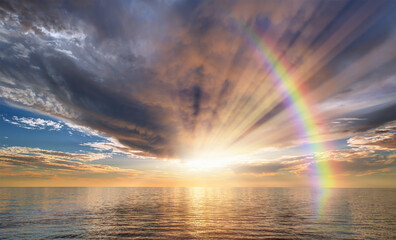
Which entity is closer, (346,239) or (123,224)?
(346,239)

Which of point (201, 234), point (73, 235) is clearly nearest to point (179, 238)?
point (201, 234)

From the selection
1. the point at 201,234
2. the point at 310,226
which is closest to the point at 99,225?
the point at 201,234

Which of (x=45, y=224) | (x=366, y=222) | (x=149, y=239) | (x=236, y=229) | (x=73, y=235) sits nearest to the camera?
(x=149, y=239)

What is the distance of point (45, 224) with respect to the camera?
34438mm

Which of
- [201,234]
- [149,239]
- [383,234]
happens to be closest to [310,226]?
[383,234]

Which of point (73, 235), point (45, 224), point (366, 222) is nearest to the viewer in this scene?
point (73, 235)

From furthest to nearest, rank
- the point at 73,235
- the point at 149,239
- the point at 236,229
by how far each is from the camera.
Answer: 1. the point at 236,229
2. the point at 73,235
3. the point at 149,239

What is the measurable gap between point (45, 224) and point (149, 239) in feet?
71.6

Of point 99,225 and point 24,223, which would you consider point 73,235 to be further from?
point 24,223

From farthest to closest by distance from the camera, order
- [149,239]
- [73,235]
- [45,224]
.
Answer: [45,224], [73,235], [149,239]

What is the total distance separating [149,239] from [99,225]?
14.2 metres

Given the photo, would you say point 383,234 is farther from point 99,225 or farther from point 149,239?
point 99,225

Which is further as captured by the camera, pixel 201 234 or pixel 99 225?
pixel 99 225

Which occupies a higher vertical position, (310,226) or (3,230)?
(3,230)
